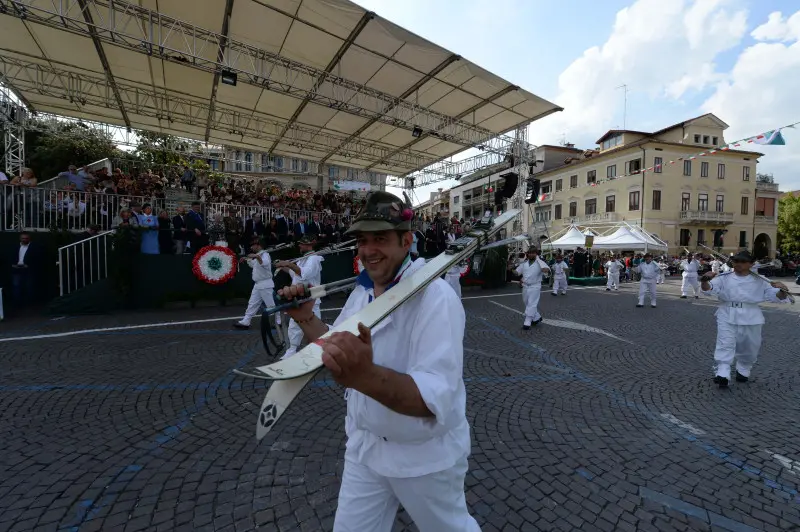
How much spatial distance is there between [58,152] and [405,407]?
2964 cm

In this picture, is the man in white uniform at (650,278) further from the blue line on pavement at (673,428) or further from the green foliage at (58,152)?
the green foliage at (58,152)

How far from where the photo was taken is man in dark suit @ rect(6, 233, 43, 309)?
32.6 feet

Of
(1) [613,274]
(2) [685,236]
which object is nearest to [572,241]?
(1) [613,274]

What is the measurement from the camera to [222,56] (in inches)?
456

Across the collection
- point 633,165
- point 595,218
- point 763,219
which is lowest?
point 595,218

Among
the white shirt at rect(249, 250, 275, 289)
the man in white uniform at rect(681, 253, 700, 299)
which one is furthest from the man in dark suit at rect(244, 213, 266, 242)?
the man in white uniform at rect(681, 253, 700, 299)

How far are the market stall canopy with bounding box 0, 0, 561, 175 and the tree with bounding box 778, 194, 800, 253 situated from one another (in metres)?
47.4

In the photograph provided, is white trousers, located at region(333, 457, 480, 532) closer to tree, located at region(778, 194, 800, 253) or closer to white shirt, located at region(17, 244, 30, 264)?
white shirt, located at region(17, 244, 30, 264)

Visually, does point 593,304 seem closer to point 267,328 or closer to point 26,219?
point 267,328

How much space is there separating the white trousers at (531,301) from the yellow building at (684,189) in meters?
33.4

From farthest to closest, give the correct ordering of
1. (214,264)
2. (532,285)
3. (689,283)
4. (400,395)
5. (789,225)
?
(789,225) → (689,283) → (214,264) → (532,285) → (400,395)

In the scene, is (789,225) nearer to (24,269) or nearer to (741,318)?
(741,318)

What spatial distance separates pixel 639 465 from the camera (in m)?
3.32

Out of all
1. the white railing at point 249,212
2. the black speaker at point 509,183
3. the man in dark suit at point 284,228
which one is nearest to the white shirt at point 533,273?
the black speaker at point 509,183
